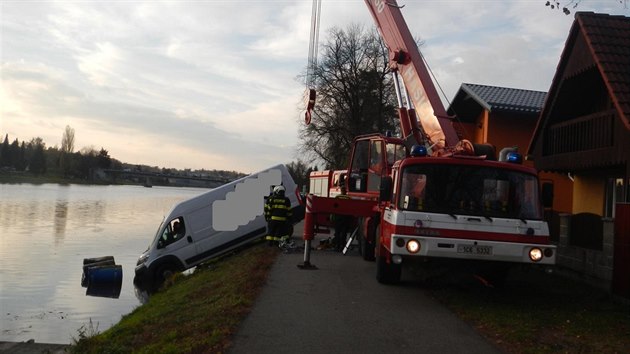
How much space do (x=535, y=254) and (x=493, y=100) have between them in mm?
16429

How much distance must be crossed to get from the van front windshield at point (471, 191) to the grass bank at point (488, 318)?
1.48 m

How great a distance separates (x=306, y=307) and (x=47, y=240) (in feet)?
74.0

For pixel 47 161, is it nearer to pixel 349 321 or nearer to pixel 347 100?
pixel 347 100

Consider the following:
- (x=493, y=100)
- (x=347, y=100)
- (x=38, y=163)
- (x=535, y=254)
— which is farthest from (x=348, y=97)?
(x=38, y=163)

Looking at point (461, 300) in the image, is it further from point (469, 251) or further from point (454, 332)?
point (454, 332)

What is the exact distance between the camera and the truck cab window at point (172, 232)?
55.9ft

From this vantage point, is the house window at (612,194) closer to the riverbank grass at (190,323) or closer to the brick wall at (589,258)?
the brick wall at (589,258)

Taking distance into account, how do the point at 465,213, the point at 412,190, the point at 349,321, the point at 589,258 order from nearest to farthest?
the point at 349,321 < the point at 465,213 < the point at 412,190 < the point at 589,258

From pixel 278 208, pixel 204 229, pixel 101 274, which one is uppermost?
pixel 278 208

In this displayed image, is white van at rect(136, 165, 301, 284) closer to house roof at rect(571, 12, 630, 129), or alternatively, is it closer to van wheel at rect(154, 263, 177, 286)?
van wheel at rect(154, 263, 177, 286)

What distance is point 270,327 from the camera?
7.25 metres

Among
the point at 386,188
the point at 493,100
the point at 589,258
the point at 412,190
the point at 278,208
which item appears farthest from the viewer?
the point at 493,100

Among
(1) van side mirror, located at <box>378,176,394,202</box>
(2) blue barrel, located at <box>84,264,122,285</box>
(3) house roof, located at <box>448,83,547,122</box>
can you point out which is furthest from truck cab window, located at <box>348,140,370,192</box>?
(3) house roof, located at <box>448,83,547,122</box>

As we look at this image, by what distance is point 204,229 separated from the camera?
17.5 m
